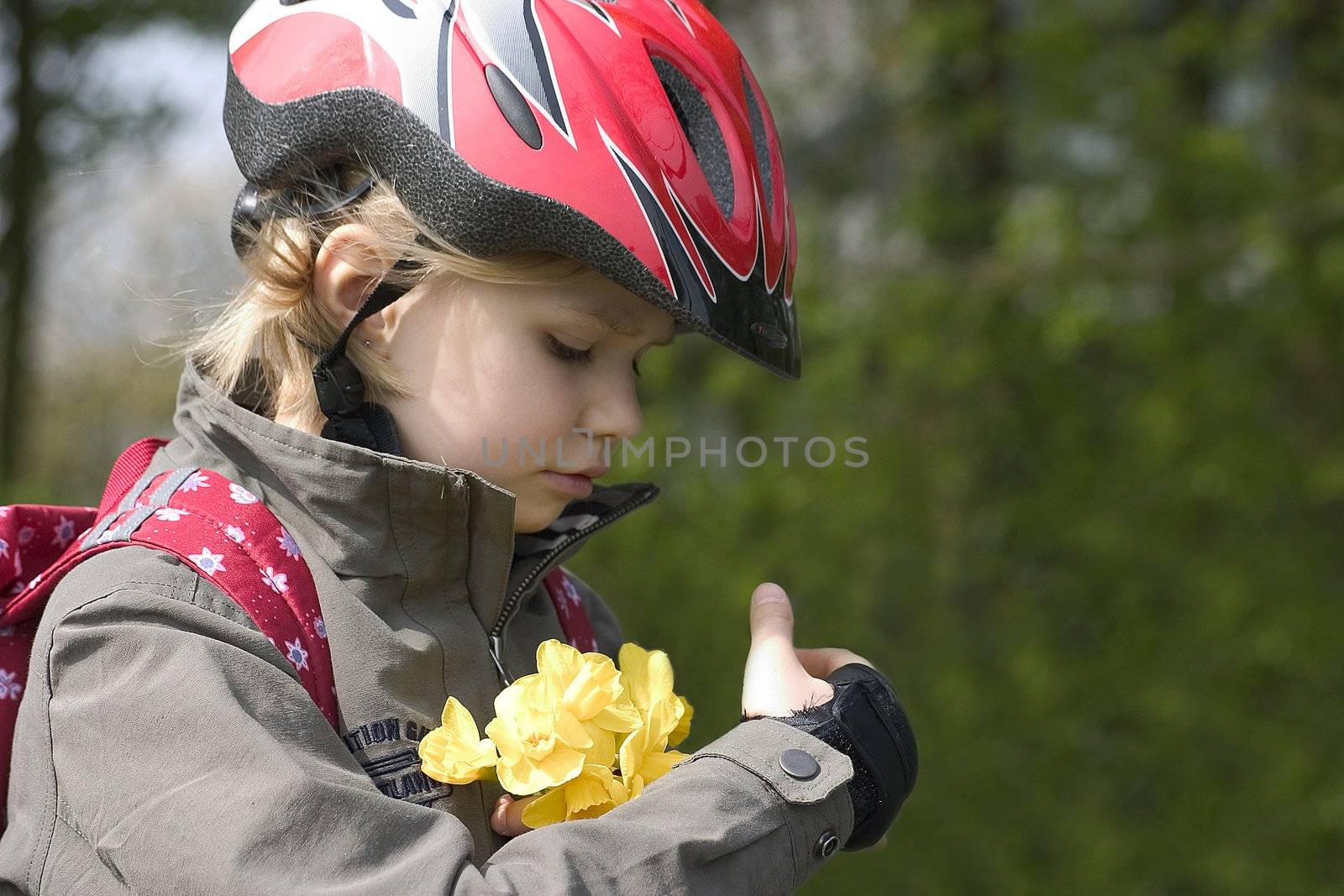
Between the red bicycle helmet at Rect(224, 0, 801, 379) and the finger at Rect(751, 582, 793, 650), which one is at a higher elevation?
the red bicycle helmet at Rect(224, 0, 801, 379)

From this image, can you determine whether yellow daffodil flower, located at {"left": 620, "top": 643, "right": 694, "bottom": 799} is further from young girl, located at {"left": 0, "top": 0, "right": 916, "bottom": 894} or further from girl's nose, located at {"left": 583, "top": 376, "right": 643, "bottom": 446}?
girl's nose, located at {"left": 583, "top": 376, "right": 643, "bottom": 446}

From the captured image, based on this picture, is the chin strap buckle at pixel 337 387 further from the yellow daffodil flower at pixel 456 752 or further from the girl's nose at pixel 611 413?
the yellow daffodil flower at pixel 456 752

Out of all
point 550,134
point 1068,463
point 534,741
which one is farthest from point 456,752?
point 1068,463

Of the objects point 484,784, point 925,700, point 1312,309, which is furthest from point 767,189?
point 925,700

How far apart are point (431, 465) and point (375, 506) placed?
0.28 feet

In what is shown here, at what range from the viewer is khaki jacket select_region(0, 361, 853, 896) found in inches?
52.0

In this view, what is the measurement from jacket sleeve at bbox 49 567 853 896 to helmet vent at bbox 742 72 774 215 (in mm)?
834

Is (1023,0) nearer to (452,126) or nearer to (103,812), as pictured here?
(452,126)

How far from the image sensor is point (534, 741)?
5.11ft

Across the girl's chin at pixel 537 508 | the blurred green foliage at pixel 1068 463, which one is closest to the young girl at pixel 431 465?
the girl's chin at pixel 537 508

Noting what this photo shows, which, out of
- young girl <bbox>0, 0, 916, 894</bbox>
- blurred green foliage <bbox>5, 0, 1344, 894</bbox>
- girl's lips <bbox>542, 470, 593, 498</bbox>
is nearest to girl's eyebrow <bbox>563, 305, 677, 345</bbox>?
young girl <bbox>0, 0, 916, 894</bbox>

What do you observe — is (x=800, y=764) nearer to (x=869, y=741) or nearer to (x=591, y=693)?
(x=869, y=741)

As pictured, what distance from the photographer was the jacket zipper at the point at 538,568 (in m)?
1.77

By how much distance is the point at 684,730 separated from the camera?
1.84 meters
